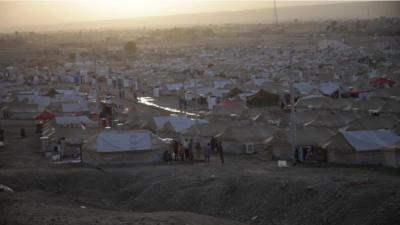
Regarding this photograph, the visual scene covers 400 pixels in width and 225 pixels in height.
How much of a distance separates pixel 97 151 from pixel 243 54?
303 ft

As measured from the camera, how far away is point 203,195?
14906 mm

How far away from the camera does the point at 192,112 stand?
128 feet

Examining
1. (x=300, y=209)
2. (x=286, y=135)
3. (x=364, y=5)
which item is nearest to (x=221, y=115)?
(x=286, y=135)

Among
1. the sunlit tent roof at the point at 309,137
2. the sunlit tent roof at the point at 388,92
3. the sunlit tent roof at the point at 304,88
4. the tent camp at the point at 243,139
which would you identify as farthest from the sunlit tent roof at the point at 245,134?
the sunlit tent roof at the point at 304,88

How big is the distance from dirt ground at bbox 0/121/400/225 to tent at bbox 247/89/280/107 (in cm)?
1933

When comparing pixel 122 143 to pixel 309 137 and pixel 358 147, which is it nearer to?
pixel 309 137

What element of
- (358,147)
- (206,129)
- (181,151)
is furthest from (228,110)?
(358,147)

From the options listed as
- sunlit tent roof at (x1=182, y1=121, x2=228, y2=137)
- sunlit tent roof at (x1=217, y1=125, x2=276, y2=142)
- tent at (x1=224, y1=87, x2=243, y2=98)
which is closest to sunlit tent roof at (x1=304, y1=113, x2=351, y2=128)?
sunlit tent roof at (x1=217, y1=125, x2=276, y2=142)

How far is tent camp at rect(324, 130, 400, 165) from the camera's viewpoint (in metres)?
19.3

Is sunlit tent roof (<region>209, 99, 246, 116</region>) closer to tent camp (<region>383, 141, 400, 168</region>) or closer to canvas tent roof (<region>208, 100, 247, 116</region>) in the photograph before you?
canvas tent roof (<region>208, 100, 247, 116</region>)

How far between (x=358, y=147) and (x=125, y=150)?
22.2ft

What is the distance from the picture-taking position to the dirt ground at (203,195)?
11930mm

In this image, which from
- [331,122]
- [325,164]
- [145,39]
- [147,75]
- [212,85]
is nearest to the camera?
[325,164]

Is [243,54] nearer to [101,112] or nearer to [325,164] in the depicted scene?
[101,112]
